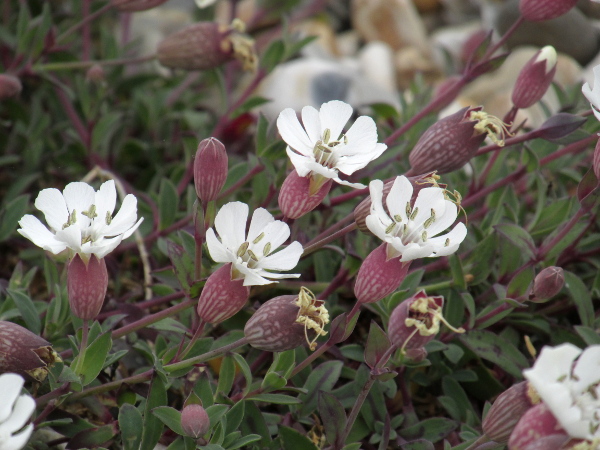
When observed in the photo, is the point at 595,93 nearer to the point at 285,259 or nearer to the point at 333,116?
the point at 333,116

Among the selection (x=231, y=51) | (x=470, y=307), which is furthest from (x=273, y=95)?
(x=470, y=307)

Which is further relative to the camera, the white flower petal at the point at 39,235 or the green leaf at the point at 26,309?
the green leaf at the point at 26,309

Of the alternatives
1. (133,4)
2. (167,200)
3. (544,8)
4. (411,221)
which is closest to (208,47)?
(133,4)

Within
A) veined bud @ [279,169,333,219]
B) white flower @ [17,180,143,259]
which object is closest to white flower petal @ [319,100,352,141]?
veined bud @ [279,169,333,219]

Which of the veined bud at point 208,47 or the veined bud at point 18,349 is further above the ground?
the veined bud at point 208,47

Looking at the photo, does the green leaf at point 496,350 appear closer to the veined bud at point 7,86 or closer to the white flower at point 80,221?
the white flower at point 80,221

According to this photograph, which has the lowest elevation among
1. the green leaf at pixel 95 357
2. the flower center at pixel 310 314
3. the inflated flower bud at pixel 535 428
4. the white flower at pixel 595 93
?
the green leaf at pixel 95 357

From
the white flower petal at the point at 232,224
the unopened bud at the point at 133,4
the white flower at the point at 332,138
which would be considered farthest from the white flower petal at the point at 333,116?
the unopened bud at the point at 133,4
